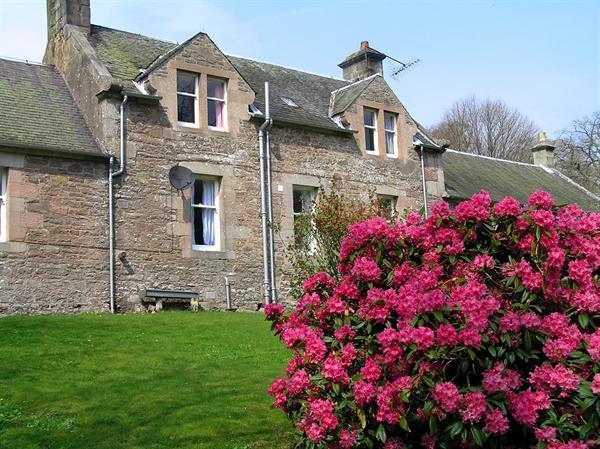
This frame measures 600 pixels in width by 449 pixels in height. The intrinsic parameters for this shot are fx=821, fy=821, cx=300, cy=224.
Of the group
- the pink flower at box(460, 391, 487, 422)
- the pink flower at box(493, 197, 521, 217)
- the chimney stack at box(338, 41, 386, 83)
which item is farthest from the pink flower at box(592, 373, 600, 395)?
the chimney stack at box(338, 41, 386, 83)

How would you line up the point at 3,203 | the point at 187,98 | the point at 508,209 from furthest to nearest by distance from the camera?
the point at 187,98 → the point at 3,203 → the point at 508,209

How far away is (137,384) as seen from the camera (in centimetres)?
1107

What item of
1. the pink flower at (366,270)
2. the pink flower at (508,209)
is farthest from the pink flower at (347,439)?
the pink flower at (508,209)

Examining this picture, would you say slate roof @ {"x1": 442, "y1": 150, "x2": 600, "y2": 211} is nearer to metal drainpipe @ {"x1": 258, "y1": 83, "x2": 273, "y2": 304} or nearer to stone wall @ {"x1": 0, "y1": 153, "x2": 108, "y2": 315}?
metal drainpipe @ {"x1": 258, "y1": 83, "x2": 273, "y2": 304}

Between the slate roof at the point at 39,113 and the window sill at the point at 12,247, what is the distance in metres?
2.15

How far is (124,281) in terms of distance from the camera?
19.0 meters

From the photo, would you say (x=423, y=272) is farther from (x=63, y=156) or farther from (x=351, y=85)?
(x=351, y=85)

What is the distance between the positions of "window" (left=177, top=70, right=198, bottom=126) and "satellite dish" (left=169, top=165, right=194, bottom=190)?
4.58 feet

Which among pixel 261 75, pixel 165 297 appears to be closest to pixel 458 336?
pixel 165 297

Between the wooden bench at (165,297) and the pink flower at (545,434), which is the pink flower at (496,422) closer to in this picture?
the pink flower at (545,434)

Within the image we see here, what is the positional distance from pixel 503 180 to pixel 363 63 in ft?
24.8

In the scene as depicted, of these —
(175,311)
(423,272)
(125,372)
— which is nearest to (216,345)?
(125,372)

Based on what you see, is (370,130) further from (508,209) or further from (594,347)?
(594,347)

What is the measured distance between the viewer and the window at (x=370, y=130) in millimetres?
24688
